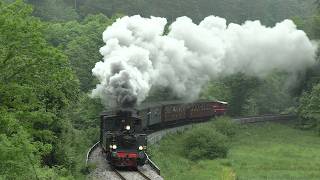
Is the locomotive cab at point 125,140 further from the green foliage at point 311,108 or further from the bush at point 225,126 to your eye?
the green foliage at point 311,108

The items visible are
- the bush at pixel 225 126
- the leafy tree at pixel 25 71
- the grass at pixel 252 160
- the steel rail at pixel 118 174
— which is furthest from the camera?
the bush at pixel 225 126

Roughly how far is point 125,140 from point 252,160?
45.2 ft

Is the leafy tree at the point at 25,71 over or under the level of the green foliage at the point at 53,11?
under

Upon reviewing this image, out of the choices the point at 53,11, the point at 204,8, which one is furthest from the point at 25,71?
the point at 204,8

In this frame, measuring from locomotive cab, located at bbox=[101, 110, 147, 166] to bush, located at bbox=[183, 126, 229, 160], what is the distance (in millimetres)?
11290

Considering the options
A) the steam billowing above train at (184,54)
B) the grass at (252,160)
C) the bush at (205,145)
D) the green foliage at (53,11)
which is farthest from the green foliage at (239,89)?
the green foliage at (53,11)

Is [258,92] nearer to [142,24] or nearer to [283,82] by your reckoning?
[283,82]

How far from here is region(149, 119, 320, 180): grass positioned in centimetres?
3219

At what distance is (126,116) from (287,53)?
33583 millimetres

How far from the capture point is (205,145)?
40781mm

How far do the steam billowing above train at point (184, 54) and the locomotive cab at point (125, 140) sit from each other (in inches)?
55.6

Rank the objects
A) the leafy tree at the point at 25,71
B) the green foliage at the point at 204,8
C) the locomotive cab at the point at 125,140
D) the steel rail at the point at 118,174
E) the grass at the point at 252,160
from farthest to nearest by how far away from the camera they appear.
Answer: the green foliage at the point at 204,8 → the grass at the point at 252,160 → the locomotive cab at the point at 125,140 → the steel rail at the point at 118,174 → the leafy tree at the point at 25,71

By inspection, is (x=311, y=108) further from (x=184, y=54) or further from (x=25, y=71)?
(x=25, y=71)

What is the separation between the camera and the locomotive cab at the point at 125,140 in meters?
28.8
